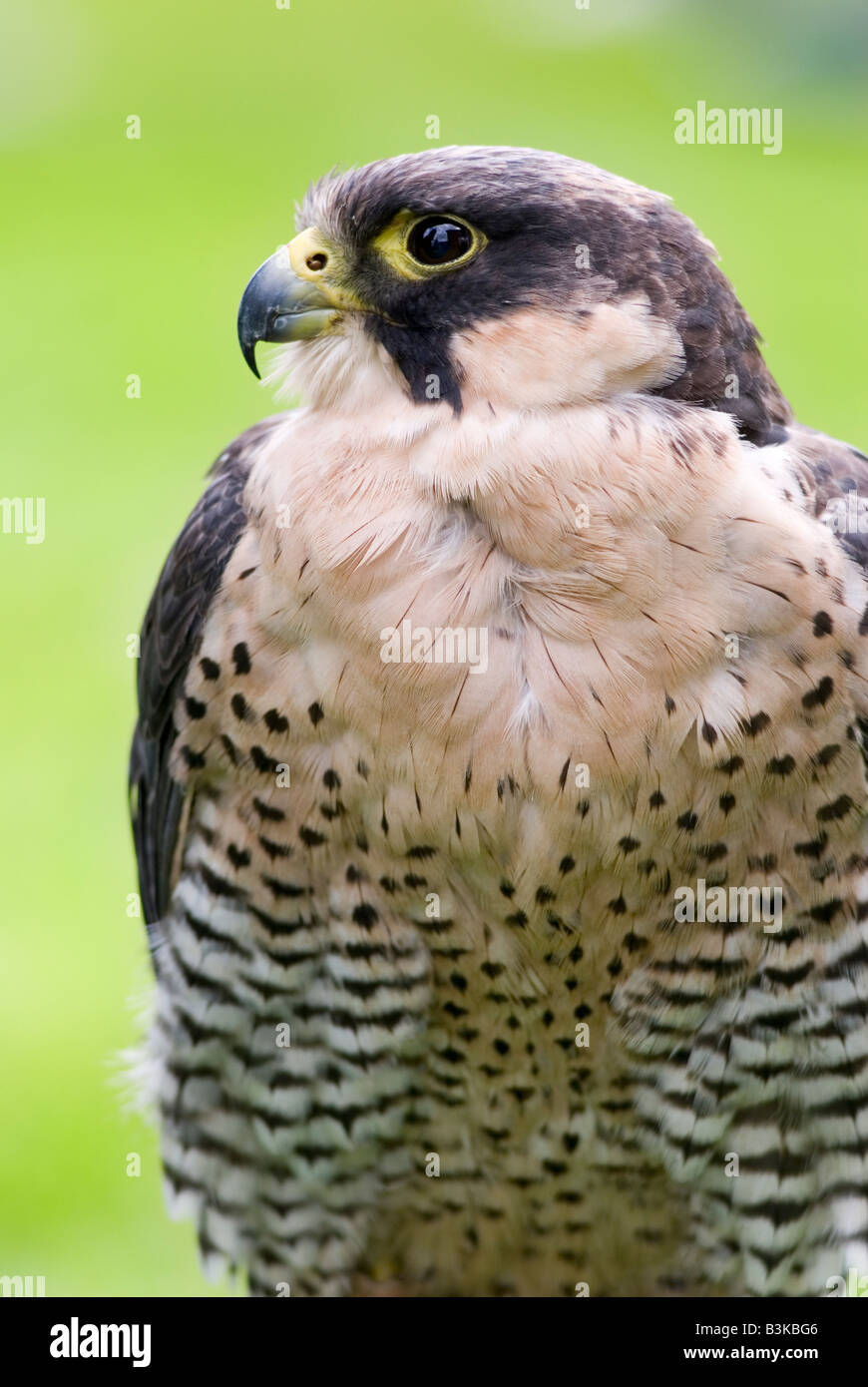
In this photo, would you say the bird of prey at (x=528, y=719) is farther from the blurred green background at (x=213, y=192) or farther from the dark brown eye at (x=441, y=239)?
the blurred green background at (x=213, y=192)

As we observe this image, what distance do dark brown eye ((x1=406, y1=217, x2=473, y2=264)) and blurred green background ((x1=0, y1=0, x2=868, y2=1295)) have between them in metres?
4.26

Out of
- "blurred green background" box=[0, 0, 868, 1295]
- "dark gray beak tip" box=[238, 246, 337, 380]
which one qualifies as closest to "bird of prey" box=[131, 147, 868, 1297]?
"dark gray beak tip" box=[238, 246, 337, 380]

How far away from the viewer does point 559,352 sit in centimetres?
295

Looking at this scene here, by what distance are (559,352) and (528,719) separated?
647 millimetres

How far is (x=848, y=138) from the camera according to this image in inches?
368

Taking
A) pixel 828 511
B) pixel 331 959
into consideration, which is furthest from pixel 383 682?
pixel 828 511

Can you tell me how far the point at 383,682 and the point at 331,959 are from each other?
2.11 ft

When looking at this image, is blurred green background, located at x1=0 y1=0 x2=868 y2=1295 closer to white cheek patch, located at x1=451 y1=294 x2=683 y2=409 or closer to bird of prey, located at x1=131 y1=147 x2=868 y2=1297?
bird of prey, located at x1=131 y1=147 x2=868 y2=1297

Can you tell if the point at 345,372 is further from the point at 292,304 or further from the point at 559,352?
the point at 559,352

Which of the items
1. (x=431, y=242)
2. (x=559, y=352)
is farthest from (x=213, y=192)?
(x=559, y=352)

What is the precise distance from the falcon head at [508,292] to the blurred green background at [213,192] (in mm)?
4133

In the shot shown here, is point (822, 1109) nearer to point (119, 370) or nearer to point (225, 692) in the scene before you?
point (225, 692)

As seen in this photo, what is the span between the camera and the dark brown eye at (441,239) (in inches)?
119

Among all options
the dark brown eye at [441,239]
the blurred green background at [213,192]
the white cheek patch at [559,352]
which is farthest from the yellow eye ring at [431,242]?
the blurred green background at [213,192]
